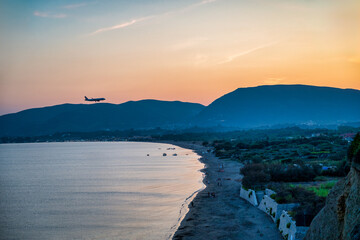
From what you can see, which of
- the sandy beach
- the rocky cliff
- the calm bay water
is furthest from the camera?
the calm bay water

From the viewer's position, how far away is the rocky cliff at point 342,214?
10.4 metres

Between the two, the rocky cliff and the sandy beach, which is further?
the sandy beach

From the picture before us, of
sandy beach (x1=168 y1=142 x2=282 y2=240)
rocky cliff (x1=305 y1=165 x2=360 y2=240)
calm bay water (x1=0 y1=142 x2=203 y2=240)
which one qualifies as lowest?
calm bay water (x1=0 y1=142 x2=203 y2=240)

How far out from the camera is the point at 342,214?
11.6m

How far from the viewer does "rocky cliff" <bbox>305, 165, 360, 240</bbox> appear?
410 inches

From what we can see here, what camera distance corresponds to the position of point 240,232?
79.5 feet

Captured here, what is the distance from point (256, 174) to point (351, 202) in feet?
81.0

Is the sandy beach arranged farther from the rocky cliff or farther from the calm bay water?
the rocky cliff

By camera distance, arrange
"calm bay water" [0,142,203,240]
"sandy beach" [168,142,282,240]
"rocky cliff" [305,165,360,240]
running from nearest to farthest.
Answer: "rocky cliff" [305,165,360,240] < "sandy beach" [168,142,282,240] < "calm bay water" [0,142,203,240]

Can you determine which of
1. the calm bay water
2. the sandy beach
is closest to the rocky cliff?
the sandy beach

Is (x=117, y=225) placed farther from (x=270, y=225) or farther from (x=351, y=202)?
(x=351, y=202)

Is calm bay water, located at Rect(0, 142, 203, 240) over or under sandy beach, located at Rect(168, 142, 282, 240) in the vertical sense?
under

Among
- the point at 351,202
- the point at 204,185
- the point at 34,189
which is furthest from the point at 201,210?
the point at 34,189

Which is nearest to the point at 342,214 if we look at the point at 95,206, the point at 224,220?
the point at 224,220
